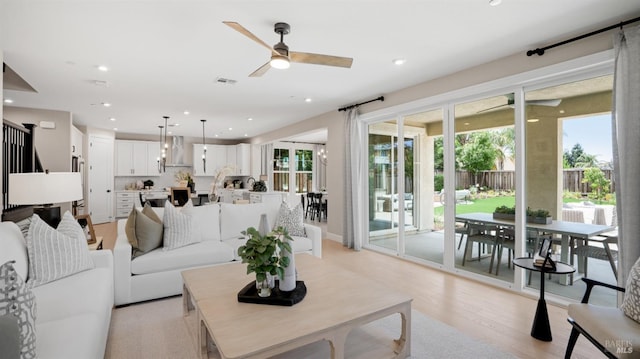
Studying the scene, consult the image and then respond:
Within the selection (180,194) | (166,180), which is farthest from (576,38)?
(166,180)

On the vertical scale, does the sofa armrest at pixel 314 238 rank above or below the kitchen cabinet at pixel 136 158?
below

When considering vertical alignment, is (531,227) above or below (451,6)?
below

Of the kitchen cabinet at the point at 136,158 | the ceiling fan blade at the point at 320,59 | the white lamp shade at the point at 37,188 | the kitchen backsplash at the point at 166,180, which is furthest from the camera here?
the kitchen backsplash at the point at 166,180

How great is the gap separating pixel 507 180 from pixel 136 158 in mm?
9477

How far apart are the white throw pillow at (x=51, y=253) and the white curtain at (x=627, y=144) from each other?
4487mm

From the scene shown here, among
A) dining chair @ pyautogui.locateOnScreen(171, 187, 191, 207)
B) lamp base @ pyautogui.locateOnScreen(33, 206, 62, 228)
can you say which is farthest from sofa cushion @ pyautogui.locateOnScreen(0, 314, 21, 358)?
dining chair @ pyautogui.locateOnScreen(171, 187, 191, 207)

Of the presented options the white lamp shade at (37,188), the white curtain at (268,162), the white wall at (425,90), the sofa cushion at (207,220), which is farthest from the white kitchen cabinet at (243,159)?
the white lamp shade at (37,188)

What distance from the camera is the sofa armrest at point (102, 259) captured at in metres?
2.78

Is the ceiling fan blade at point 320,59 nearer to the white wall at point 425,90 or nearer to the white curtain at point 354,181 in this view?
the white wall at point 425,90

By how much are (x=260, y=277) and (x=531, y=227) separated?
3.08 m

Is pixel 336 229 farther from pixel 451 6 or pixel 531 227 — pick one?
pixel 451 6

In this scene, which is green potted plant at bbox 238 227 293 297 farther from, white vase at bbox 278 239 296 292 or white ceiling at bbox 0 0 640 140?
white ceiling at bbox 0 0 640 140

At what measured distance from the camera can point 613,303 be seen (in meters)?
2.95

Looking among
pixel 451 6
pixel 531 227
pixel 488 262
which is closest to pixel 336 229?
pixel 488 262
